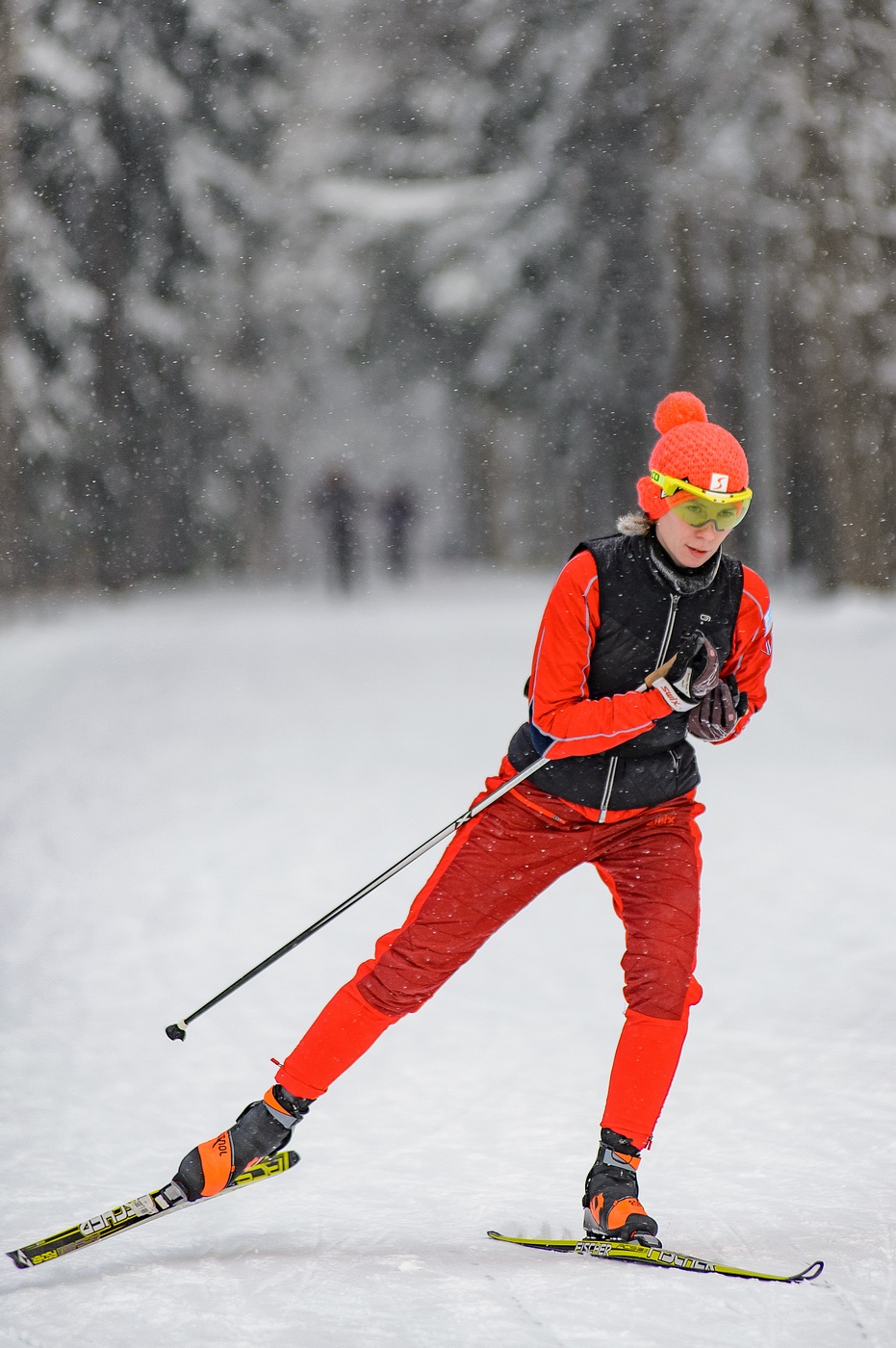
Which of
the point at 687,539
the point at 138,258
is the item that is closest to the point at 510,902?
the point at 687,539

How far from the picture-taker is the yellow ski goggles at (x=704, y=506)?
9.08 feet

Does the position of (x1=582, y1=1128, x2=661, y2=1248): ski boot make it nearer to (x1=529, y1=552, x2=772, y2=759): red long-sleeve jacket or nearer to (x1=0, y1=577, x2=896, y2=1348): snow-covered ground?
(x1=0, y1=577, x2=896, y2=1348): snow-covered ground

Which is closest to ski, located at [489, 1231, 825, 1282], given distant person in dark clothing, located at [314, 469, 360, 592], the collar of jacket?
the collar of jacket

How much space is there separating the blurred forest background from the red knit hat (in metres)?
10.5

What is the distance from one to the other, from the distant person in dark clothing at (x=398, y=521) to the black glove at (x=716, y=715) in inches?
763

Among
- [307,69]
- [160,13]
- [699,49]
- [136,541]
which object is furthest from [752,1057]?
[307,69]

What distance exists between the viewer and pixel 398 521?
22344 millimetres

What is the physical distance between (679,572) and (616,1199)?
4.07ft

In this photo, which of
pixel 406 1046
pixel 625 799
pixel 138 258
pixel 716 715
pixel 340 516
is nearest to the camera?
pixel 716 715

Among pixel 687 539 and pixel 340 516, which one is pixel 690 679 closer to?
pixel 687 539

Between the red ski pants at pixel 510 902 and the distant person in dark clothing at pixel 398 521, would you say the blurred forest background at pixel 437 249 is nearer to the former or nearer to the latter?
the distant person in dark clothing at pixel 398 521

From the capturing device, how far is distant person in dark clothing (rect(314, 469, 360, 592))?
63.9ft

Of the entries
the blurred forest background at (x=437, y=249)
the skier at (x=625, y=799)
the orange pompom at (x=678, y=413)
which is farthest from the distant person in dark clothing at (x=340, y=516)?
the skier at (x=625, y=799)

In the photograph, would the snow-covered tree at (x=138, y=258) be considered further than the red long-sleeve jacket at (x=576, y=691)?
Yes
